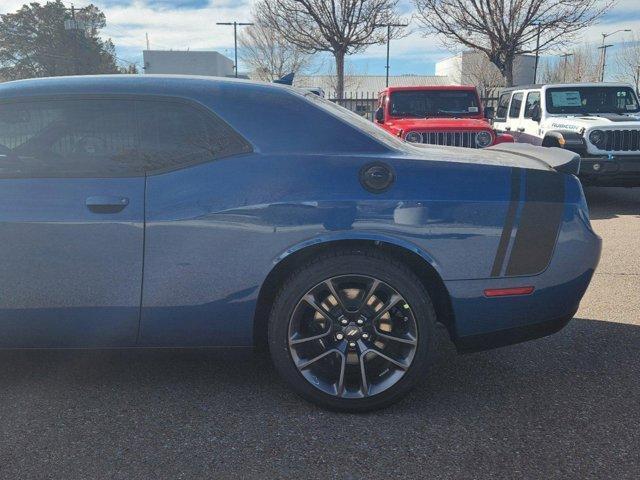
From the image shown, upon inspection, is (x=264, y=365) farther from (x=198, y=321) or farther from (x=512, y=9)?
(x=512, y=9)

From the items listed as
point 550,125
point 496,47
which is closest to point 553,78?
point 496,47

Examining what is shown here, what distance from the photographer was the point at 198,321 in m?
2.87

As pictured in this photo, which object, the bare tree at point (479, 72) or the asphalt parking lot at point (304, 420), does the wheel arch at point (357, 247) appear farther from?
the bare tree at point (479, 72)

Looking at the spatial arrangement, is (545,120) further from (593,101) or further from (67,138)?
(67,138)

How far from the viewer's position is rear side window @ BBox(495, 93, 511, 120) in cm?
1181

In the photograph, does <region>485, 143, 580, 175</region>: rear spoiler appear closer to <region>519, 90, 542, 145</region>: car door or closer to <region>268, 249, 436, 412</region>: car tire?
<region>268, 249, 436, 412</region>: car tire

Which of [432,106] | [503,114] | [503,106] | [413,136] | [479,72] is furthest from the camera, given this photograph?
[479,72]

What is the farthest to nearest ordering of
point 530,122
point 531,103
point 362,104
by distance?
point 362,104 → point 531,103 → point 530,122

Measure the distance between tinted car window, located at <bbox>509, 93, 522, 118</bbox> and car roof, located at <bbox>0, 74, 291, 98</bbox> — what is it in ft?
29.4

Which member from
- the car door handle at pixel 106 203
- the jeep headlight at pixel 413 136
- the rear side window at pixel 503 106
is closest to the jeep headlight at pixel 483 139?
the jeep headlight at pixel 413 136

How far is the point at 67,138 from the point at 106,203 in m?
0.45

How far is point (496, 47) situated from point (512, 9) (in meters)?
1.23

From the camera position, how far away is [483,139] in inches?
342

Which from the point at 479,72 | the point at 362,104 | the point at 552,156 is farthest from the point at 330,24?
the point at 479,72
